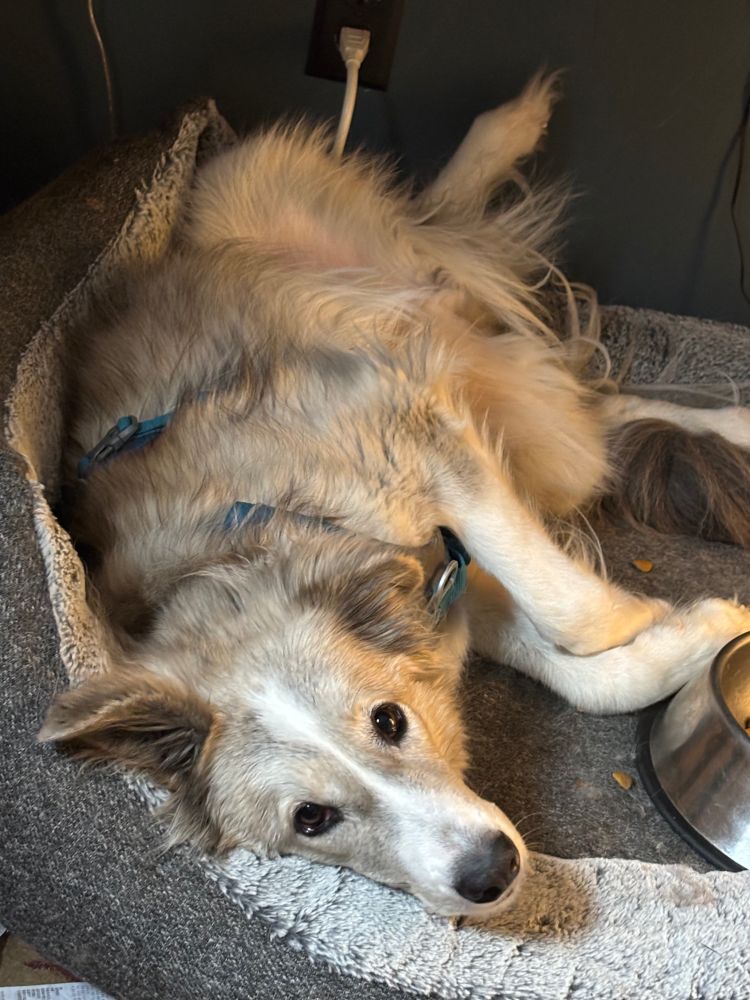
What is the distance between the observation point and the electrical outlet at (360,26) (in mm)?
2320

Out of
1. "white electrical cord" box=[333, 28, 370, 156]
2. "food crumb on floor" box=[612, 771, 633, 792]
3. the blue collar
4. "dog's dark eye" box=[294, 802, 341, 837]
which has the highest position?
"white electrical cord" box=[333, 28, 370, 156]

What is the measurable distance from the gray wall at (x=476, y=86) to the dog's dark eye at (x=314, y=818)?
1.79 meters


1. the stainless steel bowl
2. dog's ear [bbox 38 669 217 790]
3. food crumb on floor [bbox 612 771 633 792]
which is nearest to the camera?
dog's ear [bbox 38 669 217 790]

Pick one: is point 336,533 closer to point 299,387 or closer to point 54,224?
point 299,387

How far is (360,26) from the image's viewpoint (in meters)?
2.33

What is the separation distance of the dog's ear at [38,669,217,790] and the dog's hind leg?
5.09 ft

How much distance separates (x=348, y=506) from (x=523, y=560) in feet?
1.14

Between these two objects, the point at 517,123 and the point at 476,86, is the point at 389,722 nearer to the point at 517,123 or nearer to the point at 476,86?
the point at 517,123

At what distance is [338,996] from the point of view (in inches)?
54.6

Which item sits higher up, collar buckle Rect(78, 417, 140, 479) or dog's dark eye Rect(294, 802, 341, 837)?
collar buckle Rect(78, 417, 140, 479)

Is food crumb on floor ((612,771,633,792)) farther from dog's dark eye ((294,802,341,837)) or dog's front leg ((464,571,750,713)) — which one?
dog's dark eye ((294,802,341,837))

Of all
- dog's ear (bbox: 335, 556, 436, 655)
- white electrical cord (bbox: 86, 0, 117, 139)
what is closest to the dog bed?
dog's ear (bbox: 335, 556, 436, 655)

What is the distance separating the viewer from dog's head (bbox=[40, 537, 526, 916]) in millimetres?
1353

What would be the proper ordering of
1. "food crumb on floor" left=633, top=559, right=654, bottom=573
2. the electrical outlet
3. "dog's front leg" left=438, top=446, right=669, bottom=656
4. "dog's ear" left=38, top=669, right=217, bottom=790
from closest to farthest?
"dog's ear" left=38, top=669, right=217, bottom=790, "dog's front leg" left=438, top=446, right=669, bottom=656, "food crumb on floor" left=633, top=559, right=654, bottom=573, the electrical outlet
